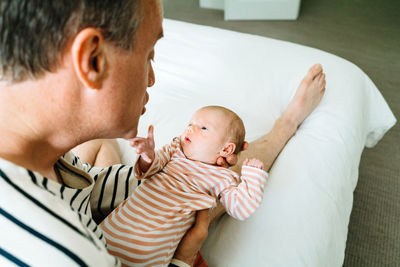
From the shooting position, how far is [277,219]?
86 centimetres

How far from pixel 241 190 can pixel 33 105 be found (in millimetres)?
546

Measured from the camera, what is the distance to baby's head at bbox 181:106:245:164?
3.13ft

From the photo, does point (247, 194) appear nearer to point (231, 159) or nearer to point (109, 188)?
point (231, 159)

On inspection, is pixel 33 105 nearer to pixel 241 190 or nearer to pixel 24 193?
pixel 24 193

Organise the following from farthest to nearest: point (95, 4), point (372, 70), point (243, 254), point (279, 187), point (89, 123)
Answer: point (372, 70) < point (279, 187) < point (243, 254) < point (89, 123) < point (95, 4)

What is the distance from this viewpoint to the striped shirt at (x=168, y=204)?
752 mm

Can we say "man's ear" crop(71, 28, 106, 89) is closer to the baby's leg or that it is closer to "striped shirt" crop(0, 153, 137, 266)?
"striped shirt" crop(0, 153, 137, 266)

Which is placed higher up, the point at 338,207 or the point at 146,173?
the point at 146,173

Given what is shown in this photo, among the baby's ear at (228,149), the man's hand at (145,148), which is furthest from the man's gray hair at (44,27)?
the baby's ear at (228,149)

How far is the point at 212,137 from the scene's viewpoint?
0.95m

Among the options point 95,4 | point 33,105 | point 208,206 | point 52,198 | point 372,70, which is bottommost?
point 372,70

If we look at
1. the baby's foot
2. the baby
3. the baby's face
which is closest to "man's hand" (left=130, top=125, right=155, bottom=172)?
the baby

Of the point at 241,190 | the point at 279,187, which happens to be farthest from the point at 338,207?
the point at 241,190

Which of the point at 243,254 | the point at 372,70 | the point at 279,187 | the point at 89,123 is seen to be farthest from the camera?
the point at 372,70
